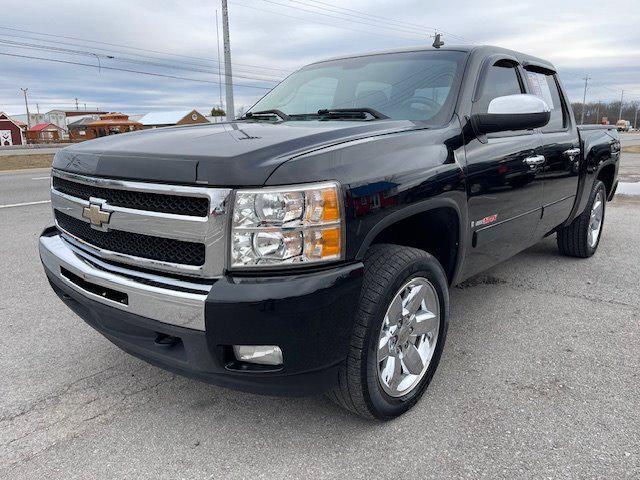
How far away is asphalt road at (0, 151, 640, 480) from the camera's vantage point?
209cm

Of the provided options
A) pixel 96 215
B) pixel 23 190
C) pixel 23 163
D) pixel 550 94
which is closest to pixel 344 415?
pixel 96 215

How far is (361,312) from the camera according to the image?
80.6 inches

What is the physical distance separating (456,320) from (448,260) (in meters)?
0.93

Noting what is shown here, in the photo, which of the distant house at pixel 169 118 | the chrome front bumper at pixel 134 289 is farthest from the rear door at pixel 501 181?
the distant house at pixel 169 118

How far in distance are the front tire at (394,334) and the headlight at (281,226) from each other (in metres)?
0.34

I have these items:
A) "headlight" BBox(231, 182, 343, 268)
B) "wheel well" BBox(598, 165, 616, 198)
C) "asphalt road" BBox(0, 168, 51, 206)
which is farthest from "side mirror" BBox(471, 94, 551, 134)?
"asphalt road" BBox(0, 168, 51, 206)

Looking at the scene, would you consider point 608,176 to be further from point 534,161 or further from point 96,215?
point 96,215

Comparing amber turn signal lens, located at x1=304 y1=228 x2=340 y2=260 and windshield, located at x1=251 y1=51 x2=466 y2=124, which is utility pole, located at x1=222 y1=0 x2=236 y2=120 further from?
amber turn signal lens, located at x1=304 y1=228 x2=340 y2=260

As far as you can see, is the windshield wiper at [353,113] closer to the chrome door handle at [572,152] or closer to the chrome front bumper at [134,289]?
the chrome front bumper at [134,289]

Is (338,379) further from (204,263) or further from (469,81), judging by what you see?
(469,81)

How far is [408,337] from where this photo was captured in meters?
2.44

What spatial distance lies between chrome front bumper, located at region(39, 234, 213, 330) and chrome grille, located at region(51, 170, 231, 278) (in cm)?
5

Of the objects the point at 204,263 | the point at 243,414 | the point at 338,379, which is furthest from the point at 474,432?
the point at 204,263

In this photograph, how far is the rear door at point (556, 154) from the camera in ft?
12.1
